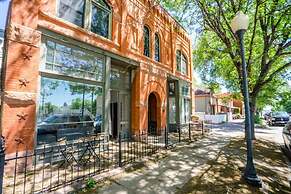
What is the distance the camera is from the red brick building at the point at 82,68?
6.16m

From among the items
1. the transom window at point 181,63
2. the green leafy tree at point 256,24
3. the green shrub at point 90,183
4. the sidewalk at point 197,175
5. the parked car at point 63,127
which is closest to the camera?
the green shrub at point 90,183

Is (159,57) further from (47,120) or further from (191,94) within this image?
(47,120)

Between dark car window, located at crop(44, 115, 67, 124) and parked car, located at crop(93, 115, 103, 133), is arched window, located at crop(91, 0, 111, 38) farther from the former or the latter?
dark car window, located at crop(44, 115, 67, 124)

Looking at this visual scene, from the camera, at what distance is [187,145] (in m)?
10.5

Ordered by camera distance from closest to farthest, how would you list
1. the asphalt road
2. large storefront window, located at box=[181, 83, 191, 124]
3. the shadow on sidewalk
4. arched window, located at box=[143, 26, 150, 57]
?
the shadow on sidewalk < arched window, located at box=[143, 26, 150, 57] < the asphalt road < large storefront window, located at box=[181, 83, 191, 124]

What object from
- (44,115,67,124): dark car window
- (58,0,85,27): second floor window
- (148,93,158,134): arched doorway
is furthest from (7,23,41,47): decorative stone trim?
Result: (148,93,158,134): arched doorway

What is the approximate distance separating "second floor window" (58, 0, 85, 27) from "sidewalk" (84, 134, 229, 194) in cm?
632

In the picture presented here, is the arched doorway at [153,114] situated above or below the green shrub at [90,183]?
above

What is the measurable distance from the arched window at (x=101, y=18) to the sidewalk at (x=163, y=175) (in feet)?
21.2

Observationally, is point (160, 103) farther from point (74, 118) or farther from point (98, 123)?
point (74, 118)

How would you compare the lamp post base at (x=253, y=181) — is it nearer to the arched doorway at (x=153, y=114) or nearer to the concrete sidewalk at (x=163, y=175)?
the concrete sidewalk at (x=163, y=175)

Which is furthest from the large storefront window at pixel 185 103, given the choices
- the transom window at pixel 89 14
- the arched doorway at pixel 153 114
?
the transom window at pixel 89 14

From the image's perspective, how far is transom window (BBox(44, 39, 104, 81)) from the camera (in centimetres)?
725

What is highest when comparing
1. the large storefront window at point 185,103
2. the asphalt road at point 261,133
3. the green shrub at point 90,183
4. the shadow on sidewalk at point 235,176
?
the large storefront window at point 185,103
